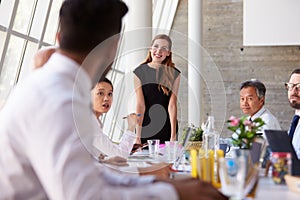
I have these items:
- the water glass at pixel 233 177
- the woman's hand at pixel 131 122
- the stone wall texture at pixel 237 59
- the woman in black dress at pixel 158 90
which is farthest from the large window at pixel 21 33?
the stone wall texture at pixel 237 59

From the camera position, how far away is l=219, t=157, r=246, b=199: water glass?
3.94 feet

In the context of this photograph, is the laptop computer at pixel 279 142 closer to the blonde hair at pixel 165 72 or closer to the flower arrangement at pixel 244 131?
the flower arrangement at pixel 244 131

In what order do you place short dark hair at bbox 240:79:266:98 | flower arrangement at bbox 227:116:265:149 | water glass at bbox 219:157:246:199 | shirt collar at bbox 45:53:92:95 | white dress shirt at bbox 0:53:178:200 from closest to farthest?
white dress shirt at bbox 0:53:178:200, shirt collar at bbox 45:53:92:95, water glass at bbox 219:157:246:199, flower arrangement at bbox 227:116:265:149, short dark hair at bbox 240:79:266:98

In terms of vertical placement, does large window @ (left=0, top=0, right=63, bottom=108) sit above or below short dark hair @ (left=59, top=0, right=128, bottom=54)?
above

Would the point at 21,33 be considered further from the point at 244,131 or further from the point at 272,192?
the point at 272,192

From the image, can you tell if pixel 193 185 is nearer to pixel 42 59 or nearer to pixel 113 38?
pixel 113 38

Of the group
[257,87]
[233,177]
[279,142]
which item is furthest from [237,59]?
[233,177]

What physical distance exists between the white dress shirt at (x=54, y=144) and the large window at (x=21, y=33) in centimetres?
394

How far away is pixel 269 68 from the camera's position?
1043cm

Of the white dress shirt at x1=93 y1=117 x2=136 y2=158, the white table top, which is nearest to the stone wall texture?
the white dress shirt at x1=93 y1=117 x2=136 y2=158

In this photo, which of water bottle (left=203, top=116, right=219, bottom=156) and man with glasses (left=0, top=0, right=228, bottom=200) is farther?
water bottle (left=203, top=116, right=219, bottom=156)

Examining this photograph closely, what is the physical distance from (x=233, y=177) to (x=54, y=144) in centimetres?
53

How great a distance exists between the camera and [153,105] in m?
3.36

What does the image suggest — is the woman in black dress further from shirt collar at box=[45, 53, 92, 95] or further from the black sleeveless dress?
shirt collar at box=[45, 53, 92, 95]
